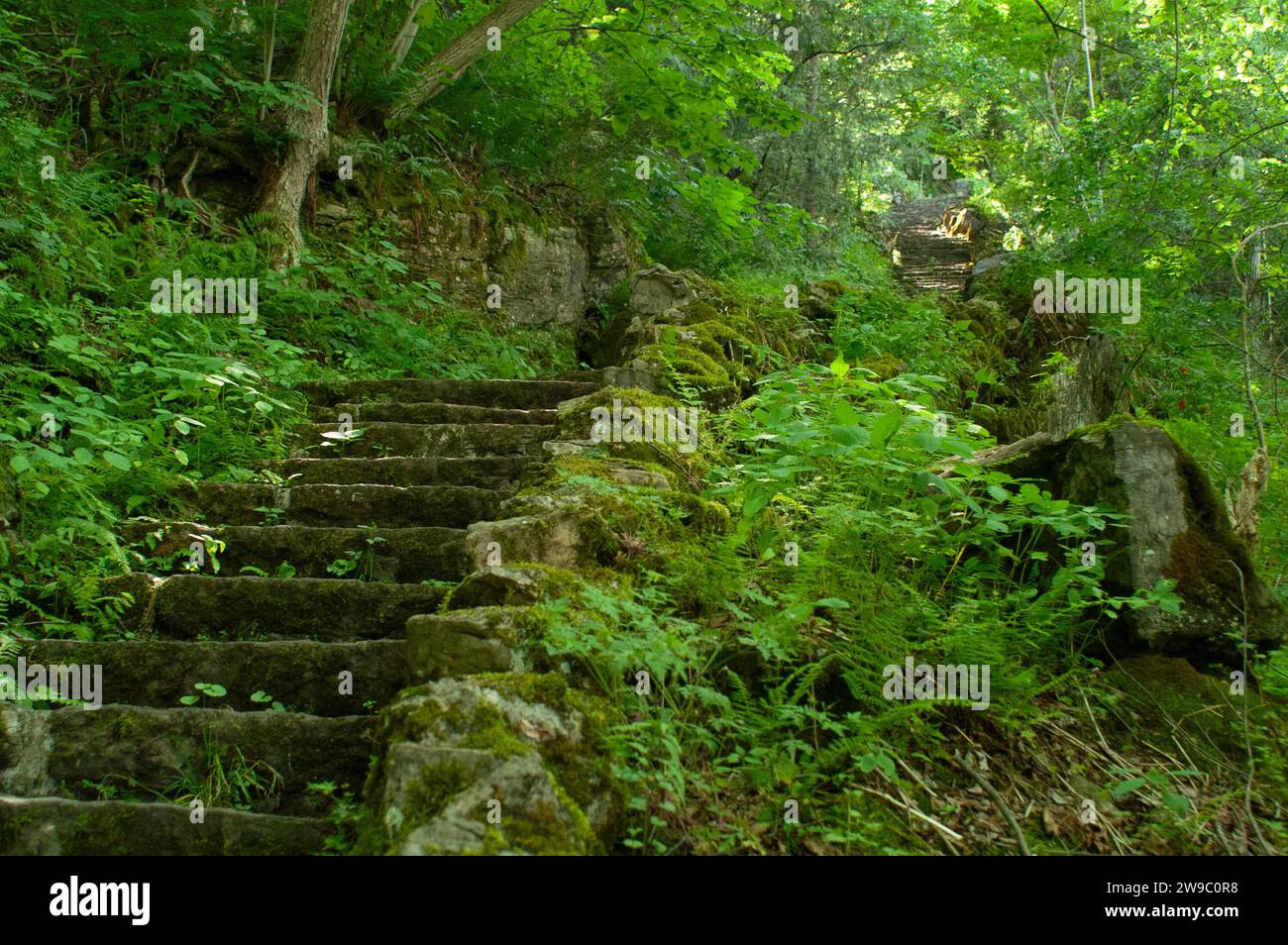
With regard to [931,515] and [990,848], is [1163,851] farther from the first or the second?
[931,515]

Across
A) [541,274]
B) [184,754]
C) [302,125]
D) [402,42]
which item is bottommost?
[184,754]

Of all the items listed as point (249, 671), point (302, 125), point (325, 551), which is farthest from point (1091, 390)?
point (302, 125)

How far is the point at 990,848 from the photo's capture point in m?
2.71

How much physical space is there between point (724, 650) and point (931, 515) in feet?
3.40

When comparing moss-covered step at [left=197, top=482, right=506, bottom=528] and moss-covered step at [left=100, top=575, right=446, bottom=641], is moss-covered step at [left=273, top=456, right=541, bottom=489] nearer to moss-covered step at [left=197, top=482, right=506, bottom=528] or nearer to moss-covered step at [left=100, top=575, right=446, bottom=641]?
moss-covered step at [left=197, top=482, right=506, bottom=528]

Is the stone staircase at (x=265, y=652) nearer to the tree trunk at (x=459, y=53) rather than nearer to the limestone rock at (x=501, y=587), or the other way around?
the limestone rock at (x=501, y=587)

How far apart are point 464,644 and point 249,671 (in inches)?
51.8

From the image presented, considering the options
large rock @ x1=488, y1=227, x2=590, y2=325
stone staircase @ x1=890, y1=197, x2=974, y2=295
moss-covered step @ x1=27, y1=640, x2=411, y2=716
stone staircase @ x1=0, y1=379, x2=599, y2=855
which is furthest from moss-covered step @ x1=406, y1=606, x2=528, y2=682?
stone staircase @ x1=890, y1=197, x2=974, y2=295

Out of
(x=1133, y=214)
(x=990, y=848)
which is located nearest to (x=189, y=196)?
(x=990, y=848)

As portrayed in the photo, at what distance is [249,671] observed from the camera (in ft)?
11.4

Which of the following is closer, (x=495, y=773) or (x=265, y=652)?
(x=495, y=773)

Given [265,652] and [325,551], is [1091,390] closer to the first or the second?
[325,551]

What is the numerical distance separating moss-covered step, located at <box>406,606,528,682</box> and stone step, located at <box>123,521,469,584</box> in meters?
1.47

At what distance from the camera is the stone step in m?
4.31
